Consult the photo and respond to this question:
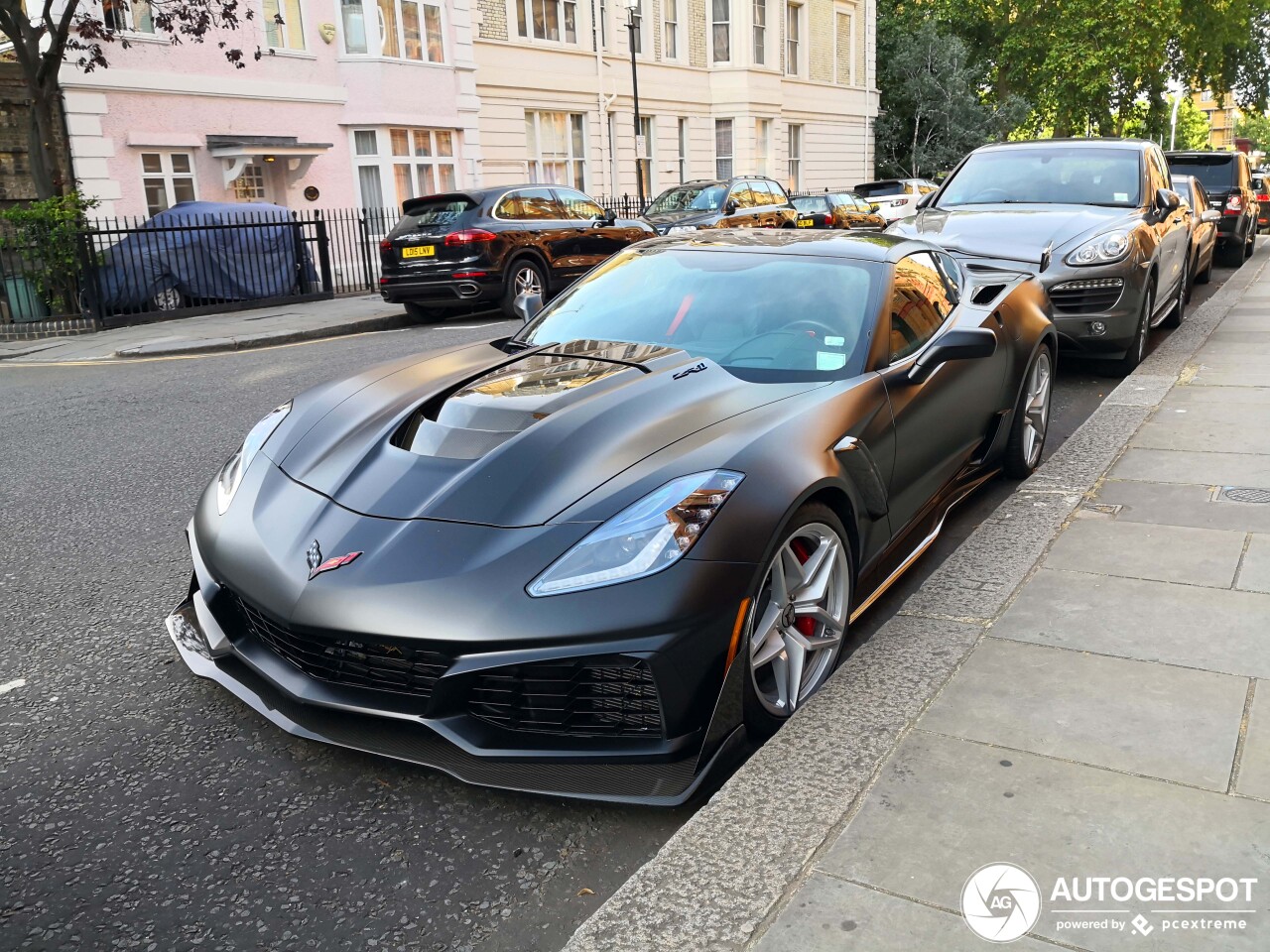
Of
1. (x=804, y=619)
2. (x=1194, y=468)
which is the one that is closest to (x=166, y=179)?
(x=1194, y=468)

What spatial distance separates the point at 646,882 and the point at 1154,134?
5334 centimetres

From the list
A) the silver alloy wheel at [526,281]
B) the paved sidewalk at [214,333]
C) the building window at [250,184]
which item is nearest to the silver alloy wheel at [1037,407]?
the silver alloy wheel at [526,281]

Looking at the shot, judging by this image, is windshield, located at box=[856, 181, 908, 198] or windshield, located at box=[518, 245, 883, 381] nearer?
windshield, located at box=[518, 245, 883, 381]

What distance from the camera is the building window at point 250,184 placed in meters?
20.4

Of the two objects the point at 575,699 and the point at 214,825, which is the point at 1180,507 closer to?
the point at 575,699

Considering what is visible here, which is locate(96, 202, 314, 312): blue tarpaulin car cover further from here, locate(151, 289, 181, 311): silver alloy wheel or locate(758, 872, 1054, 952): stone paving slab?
locate(758, 872, 1054, 952): stone paving slab

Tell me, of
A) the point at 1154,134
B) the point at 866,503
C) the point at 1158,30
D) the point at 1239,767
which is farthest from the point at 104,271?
the point at 1154,134

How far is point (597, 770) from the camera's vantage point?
265cm

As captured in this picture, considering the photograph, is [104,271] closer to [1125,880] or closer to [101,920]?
[101,920]

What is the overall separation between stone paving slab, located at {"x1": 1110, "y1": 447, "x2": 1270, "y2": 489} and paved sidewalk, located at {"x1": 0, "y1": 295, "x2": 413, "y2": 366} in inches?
389

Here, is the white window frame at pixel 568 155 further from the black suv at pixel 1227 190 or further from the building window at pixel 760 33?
the black suv at pixel 1227 190

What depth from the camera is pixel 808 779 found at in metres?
2.70

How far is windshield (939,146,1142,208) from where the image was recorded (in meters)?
9.02

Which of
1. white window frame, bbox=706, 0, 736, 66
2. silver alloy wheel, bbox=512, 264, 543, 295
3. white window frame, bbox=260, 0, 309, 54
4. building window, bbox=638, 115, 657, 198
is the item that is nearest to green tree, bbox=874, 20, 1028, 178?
white window frame, bbox=706, 0, 736, 66
